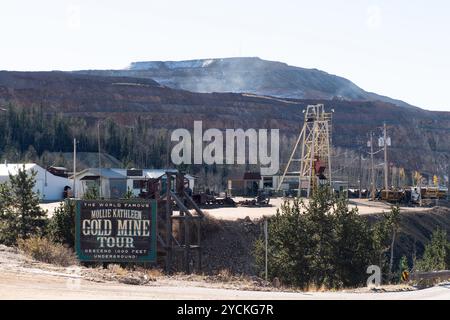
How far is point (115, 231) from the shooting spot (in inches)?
1152

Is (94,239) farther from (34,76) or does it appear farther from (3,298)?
(34,76)

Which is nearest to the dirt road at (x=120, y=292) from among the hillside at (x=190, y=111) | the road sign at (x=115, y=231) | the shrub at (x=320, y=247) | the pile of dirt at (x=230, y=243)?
the road sign at (x=115, y=231)

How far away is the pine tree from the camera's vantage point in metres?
37.8

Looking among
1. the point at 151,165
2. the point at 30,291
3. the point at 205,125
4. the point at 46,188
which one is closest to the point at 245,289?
Answer: the point at 30,291

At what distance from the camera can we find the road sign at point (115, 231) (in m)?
28.9

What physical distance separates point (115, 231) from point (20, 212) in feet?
37.7

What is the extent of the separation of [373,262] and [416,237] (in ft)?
92.6

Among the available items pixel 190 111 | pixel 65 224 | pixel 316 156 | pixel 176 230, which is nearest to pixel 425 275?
pixel 65 224

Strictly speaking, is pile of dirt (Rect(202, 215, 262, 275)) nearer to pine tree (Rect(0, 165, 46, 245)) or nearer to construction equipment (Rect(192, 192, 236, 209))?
construction equipment (Rect(192, 192, 236, 209))

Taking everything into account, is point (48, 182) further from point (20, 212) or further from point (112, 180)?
point (20, 212)

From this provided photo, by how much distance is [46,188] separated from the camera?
7212 cm

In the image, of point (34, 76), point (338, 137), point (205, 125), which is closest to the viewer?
point (205, 125)

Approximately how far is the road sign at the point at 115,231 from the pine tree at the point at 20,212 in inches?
347

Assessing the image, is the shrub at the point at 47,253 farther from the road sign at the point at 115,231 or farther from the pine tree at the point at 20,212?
the pine tree at the point at 20,212
